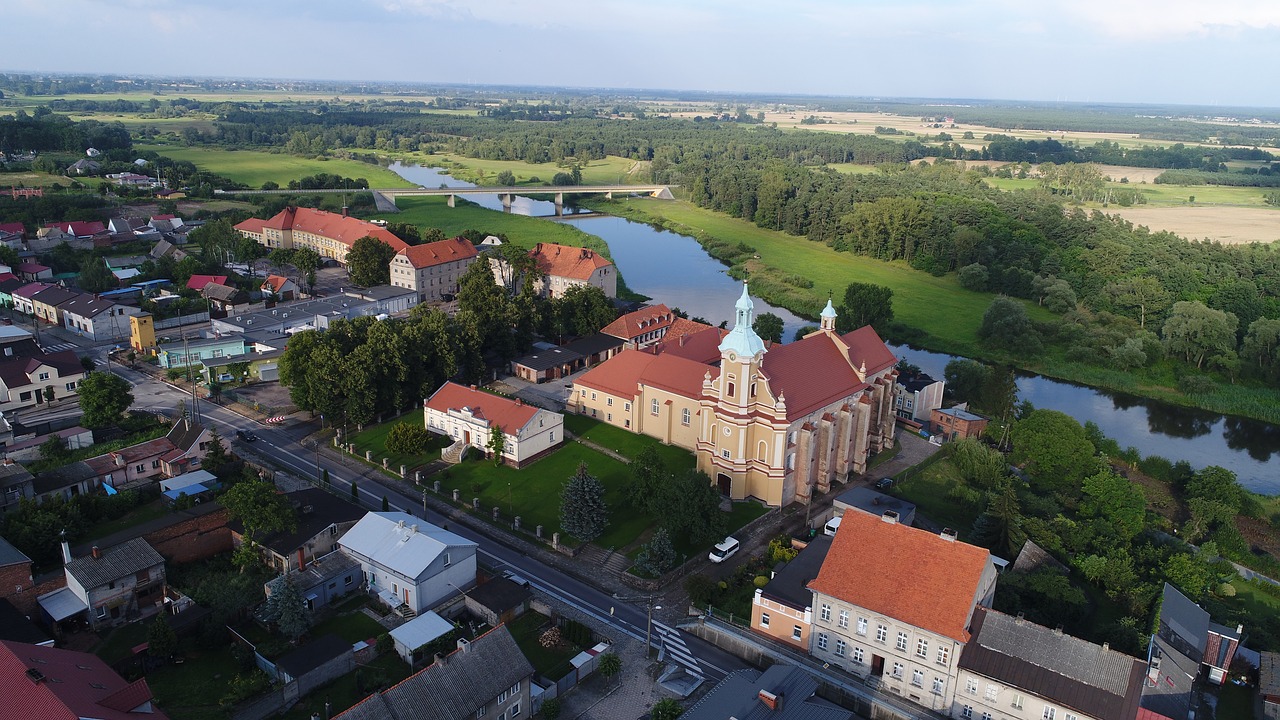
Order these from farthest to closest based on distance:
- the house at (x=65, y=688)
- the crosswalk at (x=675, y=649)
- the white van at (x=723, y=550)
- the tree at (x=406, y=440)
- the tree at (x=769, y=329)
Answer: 1. the tree at (x=769, y=329)
2. the tree at (x=406, y=440)
3. the white van at (x=723, y=550)
4. the crosswalk at (x=675, y=649)
5. the house at (x=65, y=688)

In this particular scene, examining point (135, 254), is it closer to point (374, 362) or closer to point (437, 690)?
point (374, 362)

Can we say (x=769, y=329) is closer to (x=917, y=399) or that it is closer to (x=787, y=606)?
(x=917, y=399)

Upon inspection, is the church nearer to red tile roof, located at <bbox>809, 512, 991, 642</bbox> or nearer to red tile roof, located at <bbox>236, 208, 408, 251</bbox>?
red tile roof, located at <bbox>809, 512, 991, 642</bbox>

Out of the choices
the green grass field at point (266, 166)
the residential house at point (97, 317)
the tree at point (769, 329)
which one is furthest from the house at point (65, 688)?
the green grass field at point (266, 166)

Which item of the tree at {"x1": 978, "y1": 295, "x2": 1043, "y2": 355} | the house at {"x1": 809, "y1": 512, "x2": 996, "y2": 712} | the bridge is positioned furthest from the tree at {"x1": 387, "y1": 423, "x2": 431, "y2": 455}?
the bridge

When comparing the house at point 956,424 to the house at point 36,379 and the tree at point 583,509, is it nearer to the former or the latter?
the tree at point 583,509
